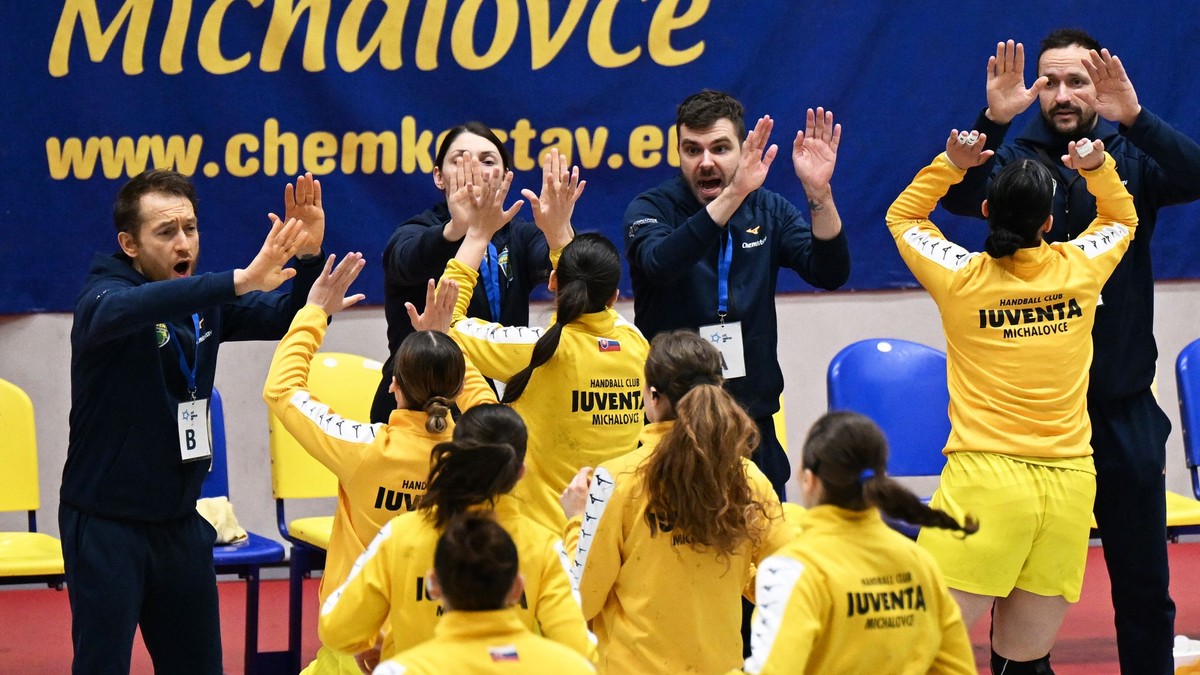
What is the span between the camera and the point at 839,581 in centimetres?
286

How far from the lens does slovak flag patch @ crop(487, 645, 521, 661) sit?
106 inches

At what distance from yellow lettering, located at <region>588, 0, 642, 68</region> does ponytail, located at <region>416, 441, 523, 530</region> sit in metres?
3.83

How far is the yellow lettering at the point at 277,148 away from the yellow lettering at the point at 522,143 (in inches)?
37.9

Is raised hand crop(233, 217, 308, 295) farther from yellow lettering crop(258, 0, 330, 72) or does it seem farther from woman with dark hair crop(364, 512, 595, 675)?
yellow lettering crop(258, 0, 330, 72)

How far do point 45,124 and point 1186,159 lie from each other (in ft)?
15.6

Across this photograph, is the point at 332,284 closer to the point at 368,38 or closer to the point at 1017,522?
the point at 1017,522

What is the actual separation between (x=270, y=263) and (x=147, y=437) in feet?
2.19

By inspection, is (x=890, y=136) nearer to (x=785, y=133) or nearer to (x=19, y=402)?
(x=785, y=133)

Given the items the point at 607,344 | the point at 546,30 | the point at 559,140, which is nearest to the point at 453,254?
the point at 607,344

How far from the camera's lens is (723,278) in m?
4.86

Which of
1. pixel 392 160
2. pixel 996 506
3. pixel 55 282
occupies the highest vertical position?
pixel 392 160

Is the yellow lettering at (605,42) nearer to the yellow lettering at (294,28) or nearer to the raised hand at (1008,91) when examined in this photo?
the yellow lettering at (294,28)

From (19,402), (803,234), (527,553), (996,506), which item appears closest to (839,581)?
(527,553)

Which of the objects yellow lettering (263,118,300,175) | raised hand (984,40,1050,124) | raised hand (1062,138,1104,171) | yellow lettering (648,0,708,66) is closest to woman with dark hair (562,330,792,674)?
raised hand (1062,138,1104,171)
